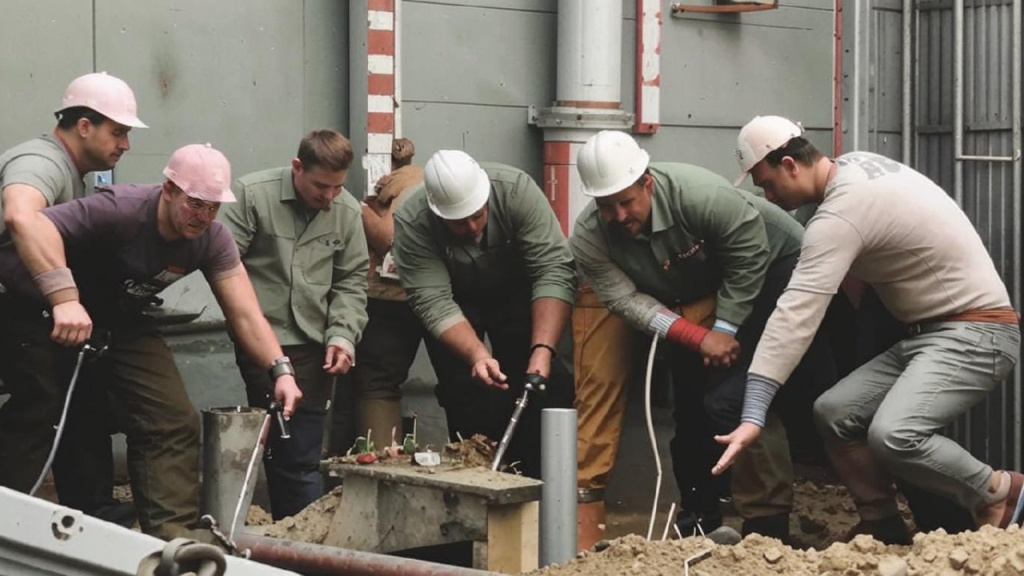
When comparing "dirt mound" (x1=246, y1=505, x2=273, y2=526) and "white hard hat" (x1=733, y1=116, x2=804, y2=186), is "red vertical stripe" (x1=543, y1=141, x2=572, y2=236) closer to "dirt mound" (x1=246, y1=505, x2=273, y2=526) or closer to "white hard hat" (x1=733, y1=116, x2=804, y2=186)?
"dirt mound" (x1=246, y1=505, x2=273, y2=526)

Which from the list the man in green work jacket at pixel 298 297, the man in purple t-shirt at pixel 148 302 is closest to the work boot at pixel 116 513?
the man in purple t-shirt at pixel 148 302

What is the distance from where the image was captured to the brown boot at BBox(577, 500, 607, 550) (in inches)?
294

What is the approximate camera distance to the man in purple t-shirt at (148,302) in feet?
21.1

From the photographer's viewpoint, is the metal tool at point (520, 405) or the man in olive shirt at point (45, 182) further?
the metal tool at point (520, 405)

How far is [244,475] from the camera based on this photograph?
253 inches

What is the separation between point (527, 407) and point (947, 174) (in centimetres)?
296

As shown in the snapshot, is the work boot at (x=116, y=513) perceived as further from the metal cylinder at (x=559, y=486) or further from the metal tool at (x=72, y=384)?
the metal cylinder at (x=559, y=486)

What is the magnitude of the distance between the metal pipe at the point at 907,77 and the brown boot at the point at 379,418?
3.22 metres

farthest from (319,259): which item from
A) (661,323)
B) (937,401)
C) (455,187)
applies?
(937,401)

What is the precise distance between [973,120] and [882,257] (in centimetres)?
286

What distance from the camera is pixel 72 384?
258 inches

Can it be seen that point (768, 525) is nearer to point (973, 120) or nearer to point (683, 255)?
point (683, 255)

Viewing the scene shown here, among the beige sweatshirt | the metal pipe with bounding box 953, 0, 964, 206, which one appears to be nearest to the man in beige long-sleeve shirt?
the beige sweatshirt

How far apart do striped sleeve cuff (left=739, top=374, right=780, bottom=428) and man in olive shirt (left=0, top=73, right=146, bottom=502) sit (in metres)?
2.58
